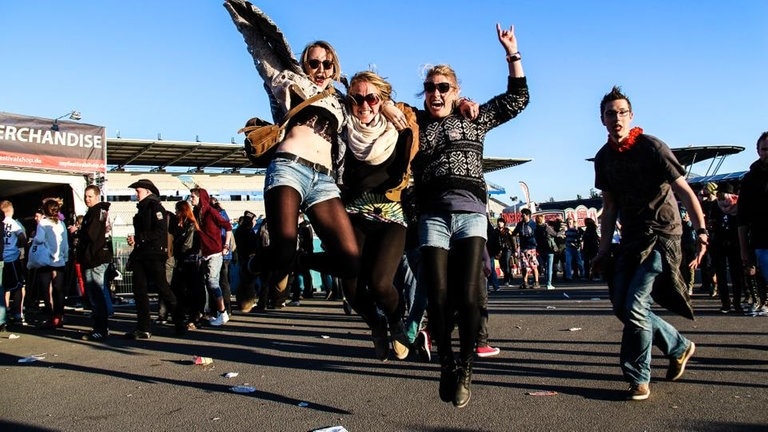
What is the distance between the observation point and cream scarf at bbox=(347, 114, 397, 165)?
13.2ft

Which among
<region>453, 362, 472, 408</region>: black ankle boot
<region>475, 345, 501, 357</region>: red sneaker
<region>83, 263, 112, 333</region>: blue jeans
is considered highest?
<region>83, 263, 112, 333</region>: blue jeans

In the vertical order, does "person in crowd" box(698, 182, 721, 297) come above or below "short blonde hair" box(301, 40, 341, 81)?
below

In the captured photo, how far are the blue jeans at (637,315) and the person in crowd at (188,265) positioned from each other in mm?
6306

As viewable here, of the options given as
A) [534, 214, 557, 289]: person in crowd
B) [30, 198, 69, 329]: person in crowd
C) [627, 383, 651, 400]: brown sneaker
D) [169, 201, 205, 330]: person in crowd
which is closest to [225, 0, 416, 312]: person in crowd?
[627, 383, 651, 400]: brown sneaker

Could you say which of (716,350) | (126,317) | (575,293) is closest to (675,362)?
(716,350)

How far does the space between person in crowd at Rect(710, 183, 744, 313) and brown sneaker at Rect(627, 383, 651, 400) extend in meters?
5.10

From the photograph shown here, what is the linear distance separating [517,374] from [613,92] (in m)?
2.23

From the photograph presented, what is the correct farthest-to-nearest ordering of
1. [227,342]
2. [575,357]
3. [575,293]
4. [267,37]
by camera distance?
[575,293] → [227,342] → [575,357] → [267,37]

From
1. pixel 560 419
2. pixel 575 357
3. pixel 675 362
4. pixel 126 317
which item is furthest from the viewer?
pixel 126 317

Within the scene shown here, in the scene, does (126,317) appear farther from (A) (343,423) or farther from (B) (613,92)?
(B) (613,92)

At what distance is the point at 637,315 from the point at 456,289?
4.17ft

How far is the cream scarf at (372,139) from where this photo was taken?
4027 mm

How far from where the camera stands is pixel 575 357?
5449 mm

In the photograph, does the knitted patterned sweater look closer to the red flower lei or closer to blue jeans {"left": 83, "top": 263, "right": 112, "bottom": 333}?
the red flower lei
